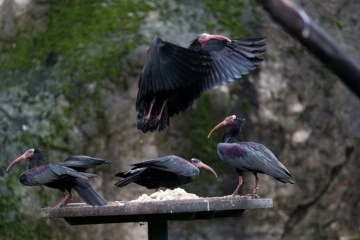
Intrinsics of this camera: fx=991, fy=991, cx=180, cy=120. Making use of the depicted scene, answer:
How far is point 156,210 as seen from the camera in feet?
16.7

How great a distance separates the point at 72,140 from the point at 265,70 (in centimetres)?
180

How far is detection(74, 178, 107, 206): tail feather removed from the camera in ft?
17.9

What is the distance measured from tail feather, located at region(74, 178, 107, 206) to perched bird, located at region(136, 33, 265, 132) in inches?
30.6

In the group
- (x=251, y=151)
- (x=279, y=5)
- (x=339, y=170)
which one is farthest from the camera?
(x=339, y=170)

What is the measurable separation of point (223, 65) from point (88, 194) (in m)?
1.54

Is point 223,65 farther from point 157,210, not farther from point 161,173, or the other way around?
point 157,210

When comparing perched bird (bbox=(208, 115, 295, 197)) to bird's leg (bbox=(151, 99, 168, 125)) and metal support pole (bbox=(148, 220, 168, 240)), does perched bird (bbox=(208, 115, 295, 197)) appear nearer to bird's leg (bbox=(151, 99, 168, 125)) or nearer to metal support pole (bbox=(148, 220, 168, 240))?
metal support pole (bbox=(148, 220, 168, 240))

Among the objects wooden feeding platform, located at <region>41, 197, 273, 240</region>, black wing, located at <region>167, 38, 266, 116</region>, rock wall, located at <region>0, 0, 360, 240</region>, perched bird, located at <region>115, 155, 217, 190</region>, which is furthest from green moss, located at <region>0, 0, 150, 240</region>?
wooden feeding platform, located at <region>41, 197, 273, 240</region>

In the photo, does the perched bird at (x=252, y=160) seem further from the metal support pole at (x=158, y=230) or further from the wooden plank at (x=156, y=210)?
the metal support pole at (x=158, y=230)

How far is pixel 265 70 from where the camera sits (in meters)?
8.66

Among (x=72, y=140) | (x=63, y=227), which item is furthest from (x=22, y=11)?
(x=63, y=227)

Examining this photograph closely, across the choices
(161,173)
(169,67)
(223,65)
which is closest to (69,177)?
(161,173)

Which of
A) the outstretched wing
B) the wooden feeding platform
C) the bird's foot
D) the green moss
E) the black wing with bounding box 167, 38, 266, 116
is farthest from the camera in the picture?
the green moss

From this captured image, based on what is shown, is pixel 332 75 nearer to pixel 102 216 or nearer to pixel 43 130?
pixel 43 130
